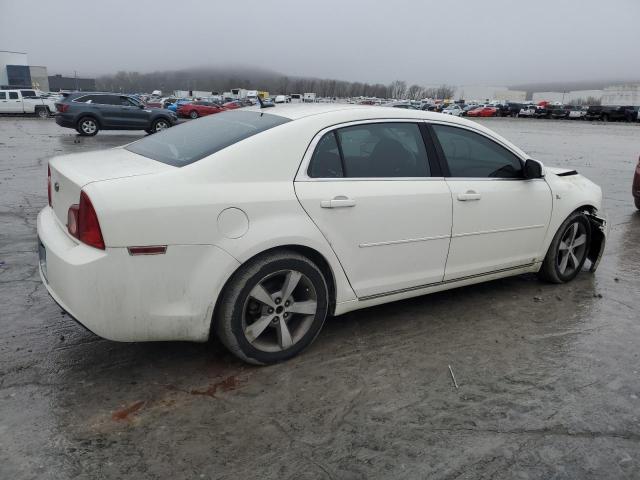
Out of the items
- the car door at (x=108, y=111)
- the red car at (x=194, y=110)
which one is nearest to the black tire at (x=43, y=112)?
the red car at (x=194, y=110)

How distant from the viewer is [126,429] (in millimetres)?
2678

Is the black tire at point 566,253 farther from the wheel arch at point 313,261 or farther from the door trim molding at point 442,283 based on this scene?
the wheel arch at point 313,261

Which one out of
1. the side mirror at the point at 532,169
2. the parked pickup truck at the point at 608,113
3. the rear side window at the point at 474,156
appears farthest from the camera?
the parked pickup truck at the point at 608,113

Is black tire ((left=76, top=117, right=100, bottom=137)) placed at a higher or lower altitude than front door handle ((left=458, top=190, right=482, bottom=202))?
lower

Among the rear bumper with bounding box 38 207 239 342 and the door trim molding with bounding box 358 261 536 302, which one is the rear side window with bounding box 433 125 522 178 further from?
the rear bumper with bounding box 38 207 239 342

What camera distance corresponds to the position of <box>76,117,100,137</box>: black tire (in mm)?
18703

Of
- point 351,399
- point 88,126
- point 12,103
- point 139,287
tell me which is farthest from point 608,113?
point 139,287

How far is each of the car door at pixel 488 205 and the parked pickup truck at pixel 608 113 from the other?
5323cm

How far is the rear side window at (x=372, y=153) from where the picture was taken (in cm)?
341

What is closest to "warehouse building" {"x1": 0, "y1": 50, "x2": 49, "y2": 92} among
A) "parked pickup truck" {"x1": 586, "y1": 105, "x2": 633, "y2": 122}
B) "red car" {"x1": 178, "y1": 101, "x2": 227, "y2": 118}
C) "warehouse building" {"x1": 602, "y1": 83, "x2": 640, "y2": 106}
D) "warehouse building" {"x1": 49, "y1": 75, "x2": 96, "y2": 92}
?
"warehouse building" {"x1": 49, "y1": 75, "x2": 96, "y2": 92}

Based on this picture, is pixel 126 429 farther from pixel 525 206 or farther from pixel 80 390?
pixel 525 206

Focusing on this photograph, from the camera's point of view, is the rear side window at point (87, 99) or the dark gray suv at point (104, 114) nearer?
the dark gray suv at point (104, 114)

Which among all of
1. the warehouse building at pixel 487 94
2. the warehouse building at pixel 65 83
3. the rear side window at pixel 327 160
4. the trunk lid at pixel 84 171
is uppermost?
the rear side window at pixel 327 160

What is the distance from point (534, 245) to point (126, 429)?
136 inches
